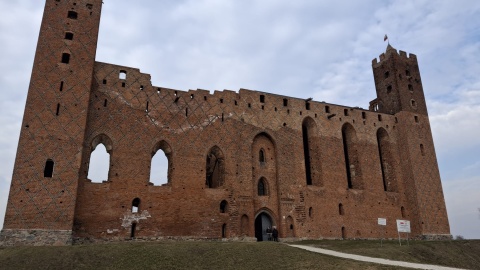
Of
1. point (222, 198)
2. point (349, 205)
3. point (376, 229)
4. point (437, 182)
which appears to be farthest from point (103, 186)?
point (437, 182)

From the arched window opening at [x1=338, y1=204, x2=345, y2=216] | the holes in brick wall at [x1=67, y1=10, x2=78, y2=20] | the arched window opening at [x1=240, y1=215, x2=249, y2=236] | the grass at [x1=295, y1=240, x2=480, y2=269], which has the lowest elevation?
the grass at [x1=295, y1=240, x2=480, y2=269]

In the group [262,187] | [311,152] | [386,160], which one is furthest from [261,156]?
[386,160]

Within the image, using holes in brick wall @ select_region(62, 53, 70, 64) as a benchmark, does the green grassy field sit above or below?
below

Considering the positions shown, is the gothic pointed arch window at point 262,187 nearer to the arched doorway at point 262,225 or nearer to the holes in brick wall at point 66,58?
the arched doorway at point 262,225

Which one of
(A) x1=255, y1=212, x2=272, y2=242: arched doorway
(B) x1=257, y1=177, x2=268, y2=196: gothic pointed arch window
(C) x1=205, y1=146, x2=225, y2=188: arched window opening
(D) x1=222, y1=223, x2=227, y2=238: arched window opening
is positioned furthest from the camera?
(B) x1=257, y1=177, x2=268, y2=196: gothic pointed arch window

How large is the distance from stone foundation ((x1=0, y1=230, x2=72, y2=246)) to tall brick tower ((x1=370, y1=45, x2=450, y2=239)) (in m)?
25.8

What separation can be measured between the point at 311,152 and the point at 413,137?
35.0 ft

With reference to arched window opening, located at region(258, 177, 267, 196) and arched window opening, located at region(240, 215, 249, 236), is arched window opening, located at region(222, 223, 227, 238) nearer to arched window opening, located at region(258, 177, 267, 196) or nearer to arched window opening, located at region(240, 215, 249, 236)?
arched window opening, located at region(240, 215, 249, 236)

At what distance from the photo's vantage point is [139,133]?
23.3 meters

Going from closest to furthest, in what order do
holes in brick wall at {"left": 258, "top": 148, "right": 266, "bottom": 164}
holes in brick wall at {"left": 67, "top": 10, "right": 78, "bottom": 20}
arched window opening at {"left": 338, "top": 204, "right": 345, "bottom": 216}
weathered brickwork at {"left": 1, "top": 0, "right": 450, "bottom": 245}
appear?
weathered brickwork at {"left": 1, "top": 0, "right": 450, "bottom": 245} → holes in brick wall at {"left": 67, "top": 10, "right": 78, "bottom": 20} → holes in brick wall at {"left": 258, "top": 148, "right": 266, "bottom": 164} → arched window opening at {"left": 338, "top": 204, "right": 345, "bottom": 216}

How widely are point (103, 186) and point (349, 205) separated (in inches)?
693

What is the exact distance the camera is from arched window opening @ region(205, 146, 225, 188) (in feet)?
82.7

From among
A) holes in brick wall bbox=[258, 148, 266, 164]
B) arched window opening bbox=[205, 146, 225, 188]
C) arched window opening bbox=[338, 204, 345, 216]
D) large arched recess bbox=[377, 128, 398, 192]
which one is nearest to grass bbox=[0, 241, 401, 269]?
arched window opening bbox=[205, 146, 225, 188]

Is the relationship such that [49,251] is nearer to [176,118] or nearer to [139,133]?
[139,133]
